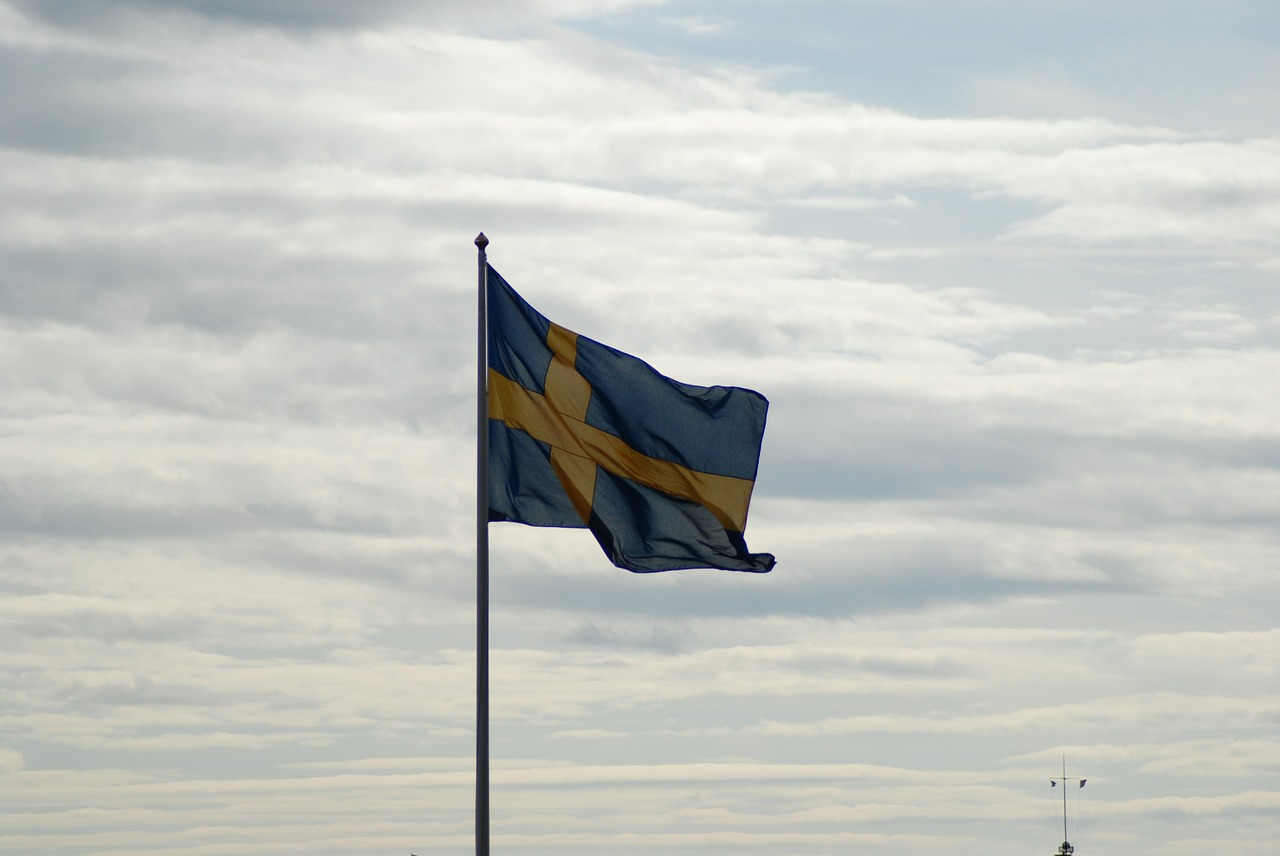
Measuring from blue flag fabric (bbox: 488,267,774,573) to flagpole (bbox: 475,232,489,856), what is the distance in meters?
0.88

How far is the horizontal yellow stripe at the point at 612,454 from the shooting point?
2850 centimetres

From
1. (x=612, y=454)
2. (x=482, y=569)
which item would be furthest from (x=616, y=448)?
(x=482, y=569)

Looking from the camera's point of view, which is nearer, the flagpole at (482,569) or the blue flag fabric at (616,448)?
the flagpole at (482,569)

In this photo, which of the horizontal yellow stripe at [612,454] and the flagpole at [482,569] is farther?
the horizontal yellow stripe at [612,454]

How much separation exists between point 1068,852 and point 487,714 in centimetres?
7919

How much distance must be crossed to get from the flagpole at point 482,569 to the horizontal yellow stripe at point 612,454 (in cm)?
89

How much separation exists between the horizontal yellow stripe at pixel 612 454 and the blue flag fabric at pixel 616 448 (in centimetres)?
2

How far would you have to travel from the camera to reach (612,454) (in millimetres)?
29453

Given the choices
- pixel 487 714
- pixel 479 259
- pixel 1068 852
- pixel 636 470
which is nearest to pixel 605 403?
pixel 636 470

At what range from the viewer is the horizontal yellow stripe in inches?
1122

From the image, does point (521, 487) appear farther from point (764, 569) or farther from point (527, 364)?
point (764, 569)

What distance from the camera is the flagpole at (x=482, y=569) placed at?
83.8 ft

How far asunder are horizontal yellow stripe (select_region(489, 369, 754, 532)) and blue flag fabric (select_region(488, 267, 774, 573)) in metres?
0.02

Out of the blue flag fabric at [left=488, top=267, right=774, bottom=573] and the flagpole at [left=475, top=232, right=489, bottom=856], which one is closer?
the flagpole at [left=475, top=232, right=489, bottom=856]
